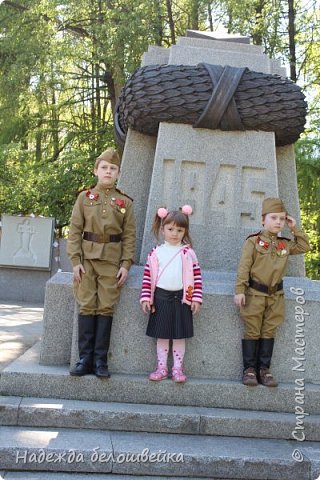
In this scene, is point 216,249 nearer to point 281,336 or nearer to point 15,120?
point 281,336

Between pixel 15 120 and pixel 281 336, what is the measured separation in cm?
1178

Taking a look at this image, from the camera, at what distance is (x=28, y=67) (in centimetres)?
1376

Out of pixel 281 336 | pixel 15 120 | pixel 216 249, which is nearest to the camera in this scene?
pixel 281 336

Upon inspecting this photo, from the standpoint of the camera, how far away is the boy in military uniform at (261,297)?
12.5ft

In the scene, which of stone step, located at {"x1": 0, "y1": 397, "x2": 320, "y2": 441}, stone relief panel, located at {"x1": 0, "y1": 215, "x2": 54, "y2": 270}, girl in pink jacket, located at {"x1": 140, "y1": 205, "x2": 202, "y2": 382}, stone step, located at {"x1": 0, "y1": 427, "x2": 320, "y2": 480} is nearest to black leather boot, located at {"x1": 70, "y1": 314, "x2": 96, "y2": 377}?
stone step, located at {"x1": 0, "y1": 397, "x2": 320, "y2": 441}

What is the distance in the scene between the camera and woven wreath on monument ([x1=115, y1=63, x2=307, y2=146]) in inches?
175

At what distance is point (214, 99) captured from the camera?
4.45 metres

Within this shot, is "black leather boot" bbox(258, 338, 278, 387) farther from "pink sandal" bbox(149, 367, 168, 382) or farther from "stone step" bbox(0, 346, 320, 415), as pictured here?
"pink sandal" bbox(149, 367, 168, 382)

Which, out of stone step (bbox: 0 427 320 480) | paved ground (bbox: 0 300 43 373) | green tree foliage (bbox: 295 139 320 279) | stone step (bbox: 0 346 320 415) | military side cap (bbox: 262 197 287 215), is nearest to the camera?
stone step (bbox: 0 427 320 480)

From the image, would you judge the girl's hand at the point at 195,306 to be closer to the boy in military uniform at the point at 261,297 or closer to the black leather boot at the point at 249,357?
the boy in military uniform at the point at 261,297

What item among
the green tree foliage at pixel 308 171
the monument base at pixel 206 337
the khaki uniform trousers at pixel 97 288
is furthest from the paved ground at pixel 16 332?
the green tree foliage at pixel 308 171

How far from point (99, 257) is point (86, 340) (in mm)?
532

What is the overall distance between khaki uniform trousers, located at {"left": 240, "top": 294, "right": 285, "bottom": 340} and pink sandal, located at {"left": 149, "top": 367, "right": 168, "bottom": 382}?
58 centimetres

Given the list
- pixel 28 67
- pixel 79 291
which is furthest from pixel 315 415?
pixel 28 67
